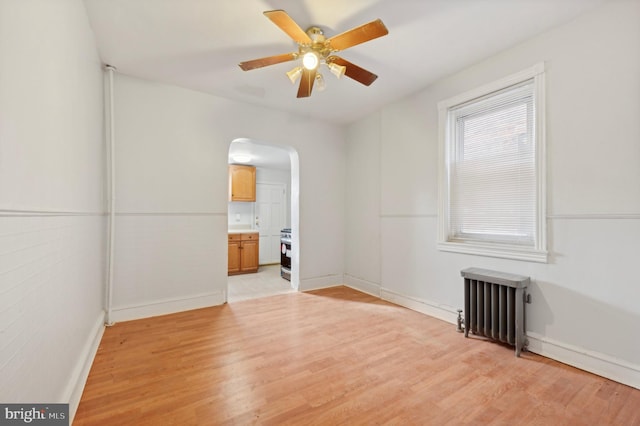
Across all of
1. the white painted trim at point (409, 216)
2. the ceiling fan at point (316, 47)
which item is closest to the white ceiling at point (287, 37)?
the ceiling fan at point (316, 47)

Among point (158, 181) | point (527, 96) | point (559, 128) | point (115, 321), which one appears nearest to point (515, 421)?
point (559, 128)

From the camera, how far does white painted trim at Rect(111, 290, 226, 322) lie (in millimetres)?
3127

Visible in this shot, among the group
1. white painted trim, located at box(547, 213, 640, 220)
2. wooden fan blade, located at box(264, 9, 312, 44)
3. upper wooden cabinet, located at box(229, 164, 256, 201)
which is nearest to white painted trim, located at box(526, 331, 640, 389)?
white painted trim, located at box(547, 213, 640, 220)

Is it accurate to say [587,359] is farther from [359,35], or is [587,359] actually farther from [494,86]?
[359,35]

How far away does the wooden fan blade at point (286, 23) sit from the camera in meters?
1.83

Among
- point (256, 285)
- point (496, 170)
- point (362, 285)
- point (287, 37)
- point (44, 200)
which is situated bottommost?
point (256, 285)

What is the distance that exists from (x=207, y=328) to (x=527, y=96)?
156 inches

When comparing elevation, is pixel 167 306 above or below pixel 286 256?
below

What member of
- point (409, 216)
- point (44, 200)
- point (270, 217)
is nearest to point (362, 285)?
point (409, 216)

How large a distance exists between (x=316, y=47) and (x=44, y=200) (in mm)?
2106

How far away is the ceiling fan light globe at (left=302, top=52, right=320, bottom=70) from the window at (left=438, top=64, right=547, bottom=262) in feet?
5.70

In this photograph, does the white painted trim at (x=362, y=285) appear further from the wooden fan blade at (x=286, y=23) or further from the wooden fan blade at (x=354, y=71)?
the wooden fan blade at (x=286, y=23)

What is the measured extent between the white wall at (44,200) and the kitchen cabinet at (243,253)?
138 inches

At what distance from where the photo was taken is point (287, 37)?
251 cm
